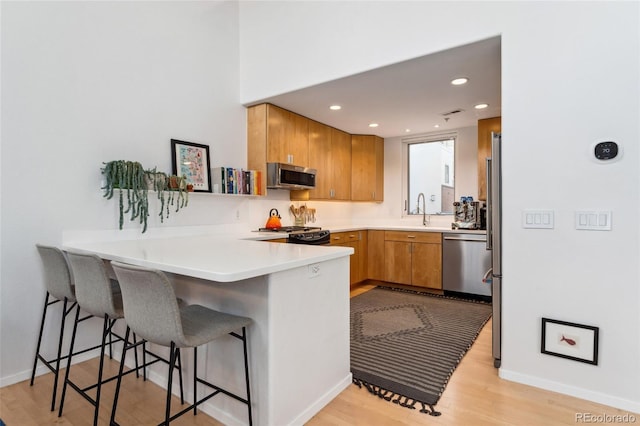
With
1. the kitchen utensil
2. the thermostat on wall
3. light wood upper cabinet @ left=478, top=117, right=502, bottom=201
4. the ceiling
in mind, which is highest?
the ceiling

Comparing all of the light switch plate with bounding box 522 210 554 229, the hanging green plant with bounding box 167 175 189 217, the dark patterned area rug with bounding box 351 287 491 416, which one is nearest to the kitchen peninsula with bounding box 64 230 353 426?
the dark patterned area rug with bounding box 351 287 491 416

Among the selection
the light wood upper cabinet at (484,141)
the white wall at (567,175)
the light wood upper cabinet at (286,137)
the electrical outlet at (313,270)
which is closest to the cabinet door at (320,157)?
the light wood upper cabinet at (286,137)

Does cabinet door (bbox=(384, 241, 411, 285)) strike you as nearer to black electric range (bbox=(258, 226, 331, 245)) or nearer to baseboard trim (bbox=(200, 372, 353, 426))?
black electric range (bbox=(258, 226, 331, 245))

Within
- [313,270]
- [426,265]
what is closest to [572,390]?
[313,270]

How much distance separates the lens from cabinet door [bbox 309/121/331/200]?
459 centimetres

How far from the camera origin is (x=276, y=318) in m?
1.71

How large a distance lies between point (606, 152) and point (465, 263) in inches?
98.2

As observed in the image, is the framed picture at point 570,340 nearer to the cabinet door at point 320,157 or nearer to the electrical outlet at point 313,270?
the electrical outlet at point 313,270

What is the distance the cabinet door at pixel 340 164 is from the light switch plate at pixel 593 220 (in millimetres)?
3187

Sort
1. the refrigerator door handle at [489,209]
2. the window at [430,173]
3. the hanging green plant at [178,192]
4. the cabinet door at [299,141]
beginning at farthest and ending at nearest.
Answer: the window at [430,173]
the cabinet door at [299,141]
the hanging green plant at [178,192]
the refrigerator door handle at [489,209]

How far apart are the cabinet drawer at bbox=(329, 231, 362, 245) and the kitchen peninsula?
2224 mm

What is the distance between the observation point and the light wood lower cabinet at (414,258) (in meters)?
4.52

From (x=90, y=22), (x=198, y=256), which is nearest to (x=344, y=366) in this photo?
(x=198, y=256)

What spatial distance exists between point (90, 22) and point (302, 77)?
1.77 meters
